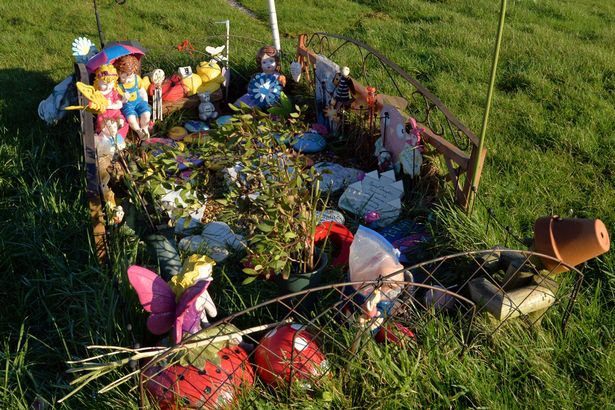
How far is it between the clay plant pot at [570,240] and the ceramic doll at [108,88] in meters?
3.08

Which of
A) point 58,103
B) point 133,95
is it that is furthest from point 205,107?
point 58,103

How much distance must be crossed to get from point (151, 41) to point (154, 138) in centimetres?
277

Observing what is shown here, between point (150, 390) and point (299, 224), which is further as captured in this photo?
point (299, 224)

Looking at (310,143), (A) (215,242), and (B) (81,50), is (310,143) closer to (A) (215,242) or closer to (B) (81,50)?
(A) (215,242)

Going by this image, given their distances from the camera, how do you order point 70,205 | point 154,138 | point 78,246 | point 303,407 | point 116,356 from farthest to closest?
→ point 154,138, point 70,205, point 78,246, point 116,356, point 303,407

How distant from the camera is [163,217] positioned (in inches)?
138

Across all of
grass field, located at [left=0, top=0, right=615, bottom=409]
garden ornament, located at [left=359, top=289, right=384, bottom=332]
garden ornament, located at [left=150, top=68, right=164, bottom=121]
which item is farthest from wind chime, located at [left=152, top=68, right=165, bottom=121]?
garden ornament, located at [left=359, top=289, right=384, bottom=332]

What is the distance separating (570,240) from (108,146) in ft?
9.53

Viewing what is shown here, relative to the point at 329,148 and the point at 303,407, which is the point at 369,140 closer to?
the point at 329,148

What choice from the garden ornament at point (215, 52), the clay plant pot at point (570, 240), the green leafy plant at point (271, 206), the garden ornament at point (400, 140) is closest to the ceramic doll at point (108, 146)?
the green leafy plant at point (271, 206)

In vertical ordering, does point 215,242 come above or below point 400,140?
below

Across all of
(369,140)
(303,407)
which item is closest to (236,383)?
(303,407)

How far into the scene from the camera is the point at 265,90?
16.2 ft

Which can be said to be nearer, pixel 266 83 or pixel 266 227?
pixel 266 227
